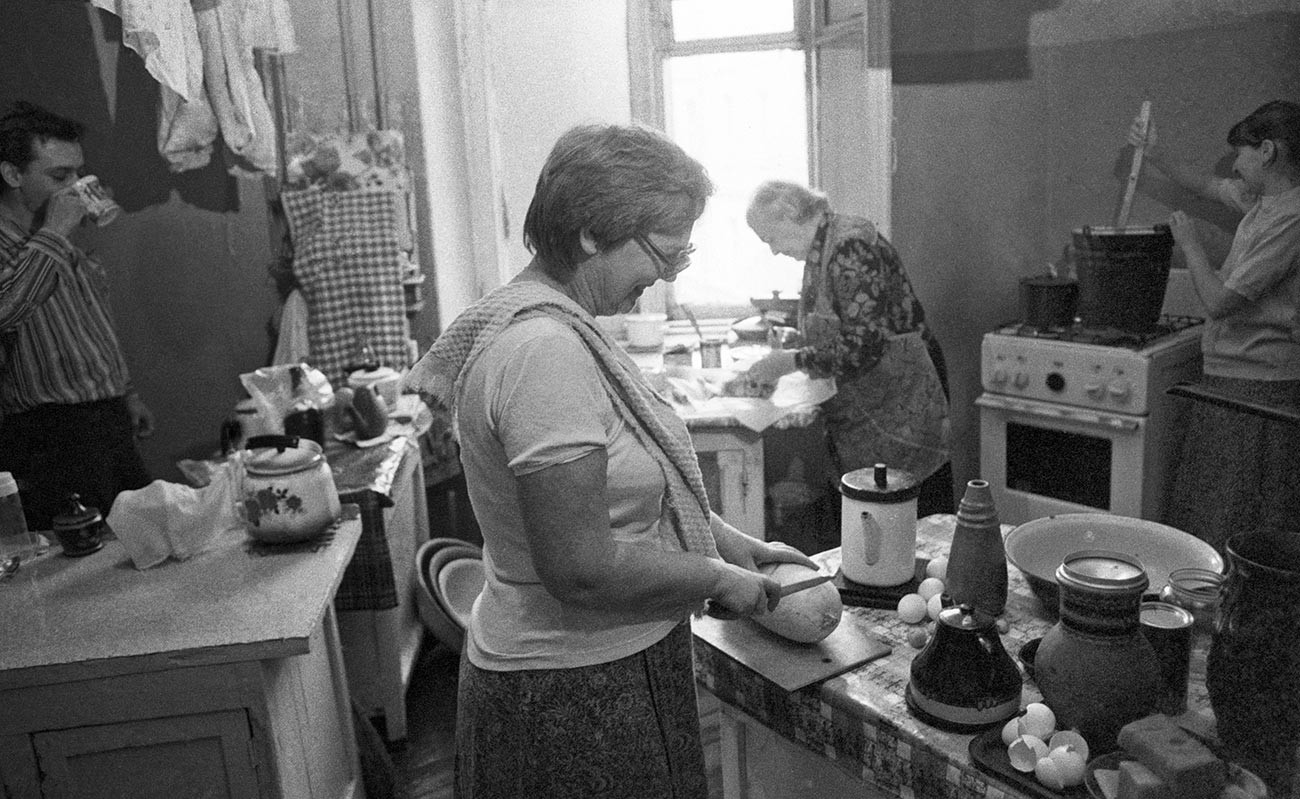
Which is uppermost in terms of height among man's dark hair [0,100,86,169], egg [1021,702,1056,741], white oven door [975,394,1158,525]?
man's dark hair [0,100,86,169]

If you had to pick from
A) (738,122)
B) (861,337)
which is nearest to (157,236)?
(861,337)

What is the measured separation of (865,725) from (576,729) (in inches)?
16.3

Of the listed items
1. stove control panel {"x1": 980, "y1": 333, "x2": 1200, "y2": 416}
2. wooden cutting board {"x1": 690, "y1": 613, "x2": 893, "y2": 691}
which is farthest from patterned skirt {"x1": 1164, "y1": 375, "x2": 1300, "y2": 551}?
wooden cutting board {"x1": 690, "y1": 613, "x2": 893, "y2": 691}

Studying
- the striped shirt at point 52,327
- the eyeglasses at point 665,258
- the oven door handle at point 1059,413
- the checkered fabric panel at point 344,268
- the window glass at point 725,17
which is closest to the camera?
the eyeglasses at point 665,258

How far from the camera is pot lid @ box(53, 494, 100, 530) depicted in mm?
2316

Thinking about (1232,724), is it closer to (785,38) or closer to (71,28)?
(71,28)

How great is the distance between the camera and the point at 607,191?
1.37 metres

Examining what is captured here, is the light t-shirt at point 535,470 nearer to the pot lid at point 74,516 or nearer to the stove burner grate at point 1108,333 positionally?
the pot lid at point 74,516

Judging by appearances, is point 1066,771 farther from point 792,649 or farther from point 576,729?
point 576,729

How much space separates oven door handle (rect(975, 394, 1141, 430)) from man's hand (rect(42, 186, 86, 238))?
3.13 metres

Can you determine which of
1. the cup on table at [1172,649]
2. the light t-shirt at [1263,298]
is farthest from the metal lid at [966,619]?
the light t-shirt at [1263,298]

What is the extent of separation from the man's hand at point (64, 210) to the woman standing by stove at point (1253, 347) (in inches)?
137

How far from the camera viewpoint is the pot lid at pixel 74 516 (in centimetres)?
232

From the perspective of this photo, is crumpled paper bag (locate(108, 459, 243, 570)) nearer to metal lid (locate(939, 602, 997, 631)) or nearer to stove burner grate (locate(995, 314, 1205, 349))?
metal lid (locate(939, 602, 997, 631))
